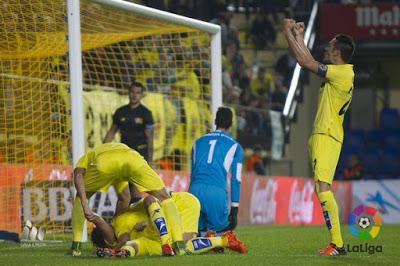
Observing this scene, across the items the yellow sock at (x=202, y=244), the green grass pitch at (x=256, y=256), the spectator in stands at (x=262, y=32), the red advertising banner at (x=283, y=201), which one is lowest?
the red advertising banner at (x=283, y=201)

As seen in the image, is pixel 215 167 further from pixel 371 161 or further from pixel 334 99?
pixel 371 161

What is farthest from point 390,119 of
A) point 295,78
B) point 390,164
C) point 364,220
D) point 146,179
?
point 146,179

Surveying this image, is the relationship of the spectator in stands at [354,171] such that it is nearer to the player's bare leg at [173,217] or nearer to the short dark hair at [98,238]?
the player's bare leg at [173,217]

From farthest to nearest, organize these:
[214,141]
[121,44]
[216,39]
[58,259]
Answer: [121,44] → [216,39] → [214,141] → [58,259]

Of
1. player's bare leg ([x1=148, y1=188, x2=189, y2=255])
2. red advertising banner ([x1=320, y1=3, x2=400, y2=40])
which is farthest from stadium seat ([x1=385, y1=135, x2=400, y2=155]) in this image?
player's bare leg ([x1=148, y1=188, x2=189, y2=255])

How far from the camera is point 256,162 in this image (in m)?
21.9

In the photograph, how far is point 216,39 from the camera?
15680 millimetres

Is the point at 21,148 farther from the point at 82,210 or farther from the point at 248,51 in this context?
the point at 248,51

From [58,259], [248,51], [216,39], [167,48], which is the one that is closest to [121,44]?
[167,48]

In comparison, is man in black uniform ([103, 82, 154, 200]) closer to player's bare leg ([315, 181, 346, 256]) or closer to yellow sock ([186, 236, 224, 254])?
yellow sock ([186, 236, 224, 254])

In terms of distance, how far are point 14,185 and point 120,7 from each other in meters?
2.52

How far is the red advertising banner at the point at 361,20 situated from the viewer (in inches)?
1032

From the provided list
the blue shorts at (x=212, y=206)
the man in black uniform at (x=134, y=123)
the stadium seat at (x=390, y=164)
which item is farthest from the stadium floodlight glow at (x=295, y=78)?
the blue shorts at (x=212, y=206)

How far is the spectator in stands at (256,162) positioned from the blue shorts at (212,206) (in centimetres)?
1027
